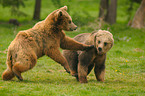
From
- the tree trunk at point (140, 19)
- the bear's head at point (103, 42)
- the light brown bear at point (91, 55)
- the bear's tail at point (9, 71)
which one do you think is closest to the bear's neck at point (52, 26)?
the light brown bear at point (91, 55)

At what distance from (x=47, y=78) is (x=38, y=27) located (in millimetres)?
1824

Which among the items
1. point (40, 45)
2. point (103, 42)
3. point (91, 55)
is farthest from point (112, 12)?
point (40, 45)

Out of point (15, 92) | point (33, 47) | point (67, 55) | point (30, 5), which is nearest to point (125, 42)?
point (67, 55)

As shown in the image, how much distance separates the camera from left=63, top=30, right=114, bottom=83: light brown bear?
7.13 meters

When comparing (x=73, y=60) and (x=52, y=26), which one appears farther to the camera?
(x=73, y=60)

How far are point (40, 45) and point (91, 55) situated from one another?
1.54 metres

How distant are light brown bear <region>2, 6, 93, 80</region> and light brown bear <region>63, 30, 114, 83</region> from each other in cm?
26

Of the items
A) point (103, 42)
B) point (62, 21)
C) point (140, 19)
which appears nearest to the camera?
point (103, 42)

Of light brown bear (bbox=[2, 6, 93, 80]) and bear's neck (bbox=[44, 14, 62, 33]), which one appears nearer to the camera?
light brown bear (bbox=[2, 6, 93, 80])

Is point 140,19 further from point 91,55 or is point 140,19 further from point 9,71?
point 9,71

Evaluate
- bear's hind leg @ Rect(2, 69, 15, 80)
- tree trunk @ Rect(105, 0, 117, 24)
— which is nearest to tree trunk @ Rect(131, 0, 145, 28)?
tree trunk @ Rect(105, 0, 117, 24)

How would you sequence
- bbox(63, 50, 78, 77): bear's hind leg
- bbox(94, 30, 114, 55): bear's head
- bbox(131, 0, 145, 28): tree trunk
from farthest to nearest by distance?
1. bbox(131, 0, 145, 28): tree trunk
2. bbox(63, 50, 78, 77): bear's hind leg
3. bbox(94, 30, 114, 55): bear's head

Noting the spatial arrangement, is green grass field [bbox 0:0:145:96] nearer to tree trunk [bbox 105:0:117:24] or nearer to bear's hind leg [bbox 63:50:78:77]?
bear's hind leg [bbox 63:50:78:77]

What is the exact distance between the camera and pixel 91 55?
7.45 meters
